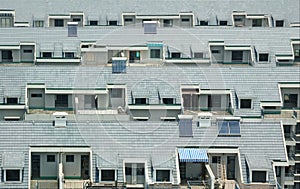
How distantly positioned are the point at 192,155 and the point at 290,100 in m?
15.0

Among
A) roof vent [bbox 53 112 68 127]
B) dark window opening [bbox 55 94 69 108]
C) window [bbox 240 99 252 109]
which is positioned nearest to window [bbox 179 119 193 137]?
roof vent [bbox 53 112 68 127]

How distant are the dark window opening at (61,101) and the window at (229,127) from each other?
12983 mm

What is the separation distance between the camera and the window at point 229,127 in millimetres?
51375

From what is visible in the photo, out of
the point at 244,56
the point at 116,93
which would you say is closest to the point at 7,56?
the point at 116,93

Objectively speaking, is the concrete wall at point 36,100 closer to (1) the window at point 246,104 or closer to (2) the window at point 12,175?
(2) the window at point 12,175

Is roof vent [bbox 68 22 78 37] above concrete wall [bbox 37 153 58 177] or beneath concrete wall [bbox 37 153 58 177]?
above

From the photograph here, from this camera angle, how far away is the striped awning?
49.2 meters

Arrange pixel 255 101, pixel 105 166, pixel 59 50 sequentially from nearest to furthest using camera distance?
pixel 105 166 → pixel 255 101 → pixel 59 50

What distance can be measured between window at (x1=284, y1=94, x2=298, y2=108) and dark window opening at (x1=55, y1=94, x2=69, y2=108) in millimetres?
15117

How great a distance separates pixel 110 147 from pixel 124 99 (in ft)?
34.7

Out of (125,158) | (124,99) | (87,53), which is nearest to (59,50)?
(87,53)

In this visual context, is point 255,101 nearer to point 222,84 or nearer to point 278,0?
point 222,84

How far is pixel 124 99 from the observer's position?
60094 millimetres

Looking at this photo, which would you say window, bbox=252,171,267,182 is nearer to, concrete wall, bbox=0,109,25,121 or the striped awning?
the striped awning
